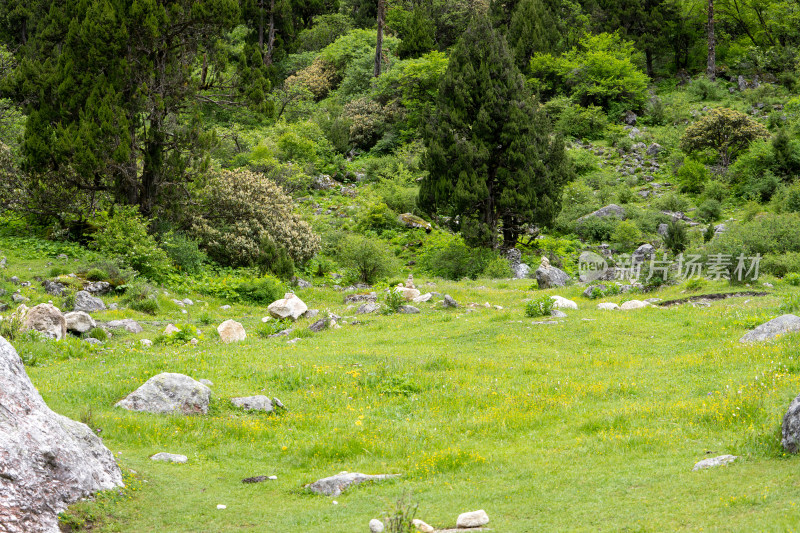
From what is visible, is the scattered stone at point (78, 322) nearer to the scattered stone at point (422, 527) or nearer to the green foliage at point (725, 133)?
the scattered stone at point (422, 527)

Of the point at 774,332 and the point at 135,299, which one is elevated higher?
the point at 774,332

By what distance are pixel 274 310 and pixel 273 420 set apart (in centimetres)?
913

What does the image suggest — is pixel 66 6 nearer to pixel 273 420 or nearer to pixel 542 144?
pixel 542 144

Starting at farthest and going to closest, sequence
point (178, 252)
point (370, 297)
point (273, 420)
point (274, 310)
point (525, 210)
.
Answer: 1. point (525, 210)
2. point (178, 252)
3. point (370, 297)
4. point (274, 310)
5. point (273, 420)

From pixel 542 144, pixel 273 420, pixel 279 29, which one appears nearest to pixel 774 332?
pixel 273 420

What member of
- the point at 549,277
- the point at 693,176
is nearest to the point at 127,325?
the point at 549,277

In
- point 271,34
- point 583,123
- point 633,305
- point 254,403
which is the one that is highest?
point 271,34

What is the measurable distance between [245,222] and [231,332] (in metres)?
11.1

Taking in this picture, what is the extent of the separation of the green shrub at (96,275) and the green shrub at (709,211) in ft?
85.3

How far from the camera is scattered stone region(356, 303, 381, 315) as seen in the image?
2052cm

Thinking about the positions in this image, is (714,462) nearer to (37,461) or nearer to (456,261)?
(37,461)

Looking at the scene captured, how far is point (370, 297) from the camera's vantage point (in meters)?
23.4

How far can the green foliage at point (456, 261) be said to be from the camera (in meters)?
29.5

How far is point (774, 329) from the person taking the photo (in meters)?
13.9
